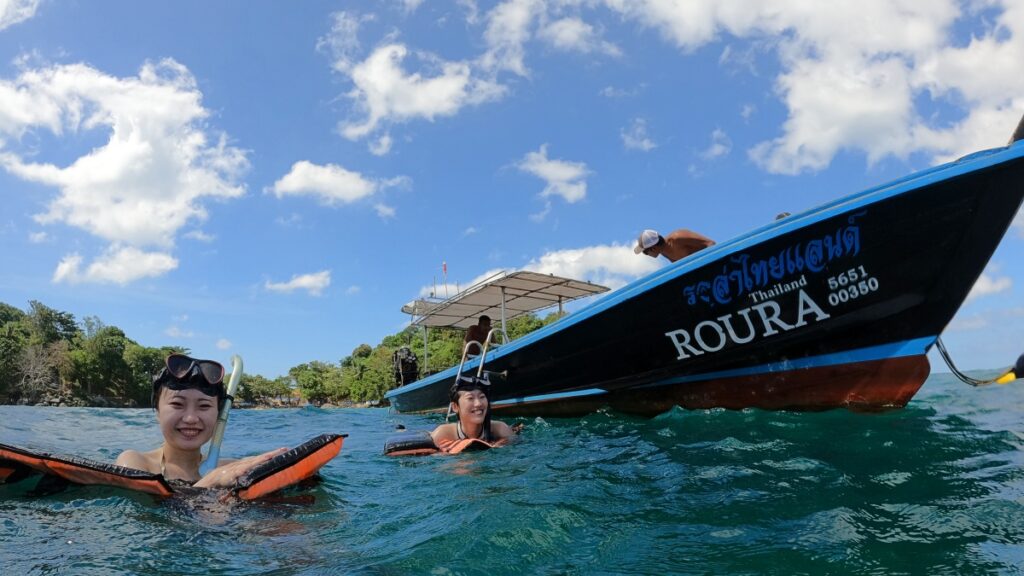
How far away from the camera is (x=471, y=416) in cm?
566

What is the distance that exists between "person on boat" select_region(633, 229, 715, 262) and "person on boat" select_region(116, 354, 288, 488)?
15.3 feet

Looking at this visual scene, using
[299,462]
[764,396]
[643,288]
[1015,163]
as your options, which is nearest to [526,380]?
[643,288]

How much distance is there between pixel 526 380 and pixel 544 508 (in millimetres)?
4910

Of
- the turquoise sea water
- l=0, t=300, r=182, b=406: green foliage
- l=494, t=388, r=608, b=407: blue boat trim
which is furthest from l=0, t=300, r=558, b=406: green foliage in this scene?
the turquoise sea water

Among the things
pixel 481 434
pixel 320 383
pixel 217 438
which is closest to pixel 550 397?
pixel 481 434

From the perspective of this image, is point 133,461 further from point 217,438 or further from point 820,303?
point 820,303

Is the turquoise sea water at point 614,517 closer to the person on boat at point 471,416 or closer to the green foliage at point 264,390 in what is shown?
the person on boat at point 471,416

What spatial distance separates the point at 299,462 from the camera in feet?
11.2

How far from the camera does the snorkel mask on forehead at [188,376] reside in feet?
11.0

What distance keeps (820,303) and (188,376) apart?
208 inches

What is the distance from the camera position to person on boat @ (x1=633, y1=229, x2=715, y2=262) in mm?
6812

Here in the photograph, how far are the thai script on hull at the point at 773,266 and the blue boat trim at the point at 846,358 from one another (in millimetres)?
845

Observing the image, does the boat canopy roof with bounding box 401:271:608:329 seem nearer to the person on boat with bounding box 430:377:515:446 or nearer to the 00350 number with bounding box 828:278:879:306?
the person on boat with bounding box 430:377:515:446

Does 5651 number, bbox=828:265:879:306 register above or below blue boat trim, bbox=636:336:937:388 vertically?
above
